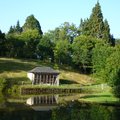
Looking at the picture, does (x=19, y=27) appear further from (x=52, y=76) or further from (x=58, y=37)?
(x=52, y=76)

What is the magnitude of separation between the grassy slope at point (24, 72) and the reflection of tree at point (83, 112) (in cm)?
3916

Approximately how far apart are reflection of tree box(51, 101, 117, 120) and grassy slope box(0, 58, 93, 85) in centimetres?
3916

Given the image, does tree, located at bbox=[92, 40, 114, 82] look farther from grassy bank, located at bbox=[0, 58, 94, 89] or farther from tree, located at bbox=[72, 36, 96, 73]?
tree, located at bbox=[72, 36, 96, 73]

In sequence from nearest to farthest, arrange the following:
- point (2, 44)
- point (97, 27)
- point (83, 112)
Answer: point (83, 112)
point (2, 44)
point (97, 27)

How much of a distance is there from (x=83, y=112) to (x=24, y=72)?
52.4 metres

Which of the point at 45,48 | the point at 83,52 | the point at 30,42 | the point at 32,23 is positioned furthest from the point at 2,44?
the point at 32,23

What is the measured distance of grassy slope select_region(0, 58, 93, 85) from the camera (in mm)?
93875

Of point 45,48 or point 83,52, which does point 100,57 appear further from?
point 45,48

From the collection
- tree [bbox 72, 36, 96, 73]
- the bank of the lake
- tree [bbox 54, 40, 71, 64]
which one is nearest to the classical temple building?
the bank of the lake

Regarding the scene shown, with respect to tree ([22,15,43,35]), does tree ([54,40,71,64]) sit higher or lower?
lower

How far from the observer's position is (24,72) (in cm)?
9825

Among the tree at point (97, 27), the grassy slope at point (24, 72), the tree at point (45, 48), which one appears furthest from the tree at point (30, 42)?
the tree at point (97, 27)

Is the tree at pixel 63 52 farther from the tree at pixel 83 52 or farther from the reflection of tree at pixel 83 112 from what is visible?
the reflection of tree at pixel 83 112

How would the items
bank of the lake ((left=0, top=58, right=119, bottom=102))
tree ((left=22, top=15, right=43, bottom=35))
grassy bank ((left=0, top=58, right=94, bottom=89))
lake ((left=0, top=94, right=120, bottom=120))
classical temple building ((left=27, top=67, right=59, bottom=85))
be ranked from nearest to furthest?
1. lake ((left=0, top=94, right=120, bottom=120))
2. bank of the lake ((left=0, top=58, right=119, bottom=102))
3. classical temple building ((left=27, top=67, right=59, bottom=85))
4. grassy bank ((left=0, top=58, right=94, bottom=89))
5. tree ((left=22, top=15, right=43, bottom=35))
